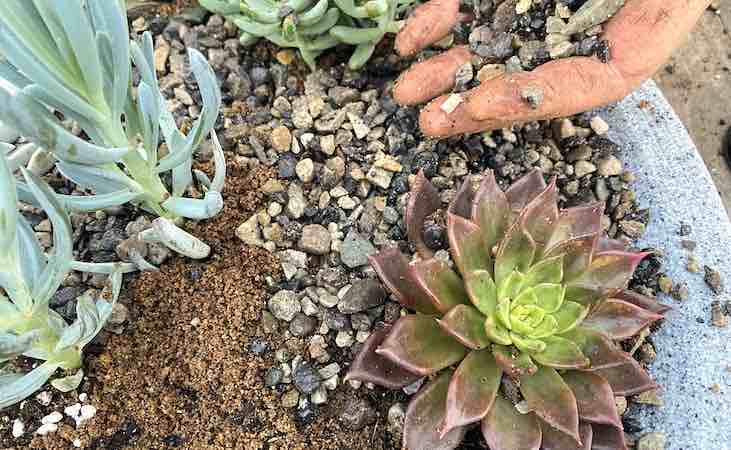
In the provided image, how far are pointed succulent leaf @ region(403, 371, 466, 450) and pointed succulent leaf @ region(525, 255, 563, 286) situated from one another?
24 cm

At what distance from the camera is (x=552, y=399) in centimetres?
118

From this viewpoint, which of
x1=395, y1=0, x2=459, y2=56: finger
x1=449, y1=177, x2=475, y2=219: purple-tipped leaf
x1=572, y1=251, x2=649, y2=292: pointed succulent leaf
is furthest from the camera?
x1=395, y1=0, x2=459, y2=56: finger

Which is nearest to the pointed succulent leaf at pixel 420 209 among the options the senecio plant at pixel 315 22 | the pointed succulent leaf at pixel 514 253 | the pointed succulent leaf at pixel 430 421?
the pointed succulent leaf at pixel 514 253

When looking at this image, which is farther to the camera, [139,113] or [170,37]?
[170,37]

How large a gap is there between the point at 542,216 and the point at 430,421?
1.38ft

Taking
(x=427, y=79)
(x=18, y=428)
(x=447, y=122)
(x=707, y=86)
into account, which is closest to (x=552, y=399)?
(x=447, y=122)

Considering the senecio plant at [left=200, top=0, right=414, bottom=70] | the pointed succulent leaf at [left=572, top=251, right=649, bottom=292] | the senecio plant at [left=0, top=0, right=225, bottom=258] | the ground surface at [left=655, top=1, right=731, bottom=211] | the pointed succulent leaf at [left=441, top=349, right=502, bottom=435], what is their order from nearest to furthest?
the senecio plant at [left=0, top=0, right=225, bottom=258]
the pointed succulent leaf at [left=441, top=349, right=502, bottom=435]
the pointed succulent leaf at [left=572, top=251, right=649, bottom=292]
the senecio plant at [left=200, top=0, right=414, bottom=70]
the ground surface at [left=655, top=1, right=731, bottom=211]

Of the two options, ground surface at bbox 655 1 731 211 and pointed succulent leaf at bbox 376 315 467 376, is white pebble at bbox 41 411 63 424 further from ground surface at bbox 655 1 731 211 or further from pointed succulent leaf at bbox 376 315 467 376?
ground surface at bbox 655 1 731 211

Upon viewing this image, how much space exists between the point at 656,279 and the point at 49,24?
46.9 inches

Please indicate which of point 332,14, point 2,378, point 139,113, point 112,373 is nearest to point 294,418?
point 112,373

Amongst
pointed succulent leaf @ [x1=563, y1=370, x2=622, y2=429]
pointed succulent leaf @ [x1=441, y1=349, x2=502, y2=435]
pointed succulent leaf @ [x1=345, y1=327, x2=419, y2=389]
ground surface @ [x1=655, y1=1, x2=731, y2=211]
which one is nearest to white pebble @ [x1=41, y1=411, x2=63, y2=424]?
pointed succulent leaf @ [x1=345, y1=327, x2=419, y2=389]

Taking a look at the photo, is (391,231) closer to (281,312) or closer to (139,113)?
(281,312)

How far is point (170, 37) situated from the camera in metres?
1.78

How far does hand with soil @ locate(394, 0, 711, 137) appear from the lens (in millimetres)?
1442
